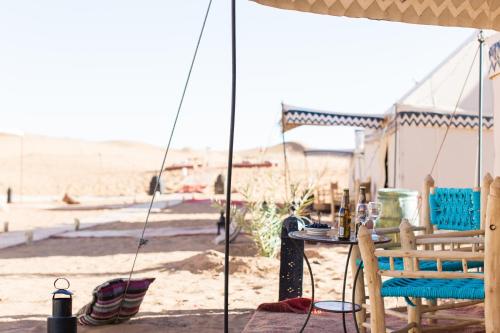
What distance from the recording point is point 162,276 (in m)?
6.09

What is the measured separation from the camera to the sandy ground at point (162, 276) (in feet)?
14.3

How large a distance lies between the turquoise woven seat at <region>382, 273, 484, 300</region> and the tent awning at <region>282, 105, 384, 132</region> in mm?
6379

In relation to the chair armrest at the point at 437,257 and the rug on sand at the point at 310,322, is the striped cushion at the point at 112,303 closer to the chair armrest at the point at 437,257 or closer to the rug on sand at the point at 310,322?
the rug on sand at the point at 310,322

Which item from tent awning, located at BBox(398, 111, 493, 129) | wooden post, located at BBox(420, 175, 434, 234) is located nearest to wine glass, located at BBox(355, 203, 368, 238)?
wooden post, located at BBox(420, 175, 434, 234)

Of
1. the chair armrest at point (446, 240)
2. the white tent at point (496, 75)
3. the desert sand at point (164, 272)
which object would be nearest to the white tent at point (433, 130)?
the desert sand at point (164, 272)

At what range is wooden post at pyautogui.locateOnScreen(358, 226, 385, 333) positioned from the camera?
2.56 m

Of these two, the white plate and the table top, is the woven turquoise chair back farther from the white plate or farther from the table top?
the white plate

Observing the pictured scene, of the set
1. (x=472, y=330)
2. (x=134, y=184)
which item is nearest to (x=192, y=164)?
(x=134, y=184)

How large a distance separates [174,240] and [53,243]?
5.67 ft

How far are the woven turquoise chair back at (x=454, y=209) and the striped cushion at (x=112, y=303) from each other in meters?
1.99

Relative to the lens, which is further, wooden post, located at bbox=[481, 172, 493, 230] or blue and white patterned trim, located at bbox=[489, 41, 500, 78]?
blue and white patterned trim, located at bbox=[489, 41, 500, 78]

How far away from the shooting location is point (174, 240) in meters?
9.05

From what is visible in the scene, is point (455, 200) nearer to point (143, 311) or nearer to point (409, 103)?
point (143, 311)

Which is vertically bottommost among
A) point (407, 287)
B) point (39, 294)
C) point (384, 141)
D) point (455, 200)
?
point (39, 294)
